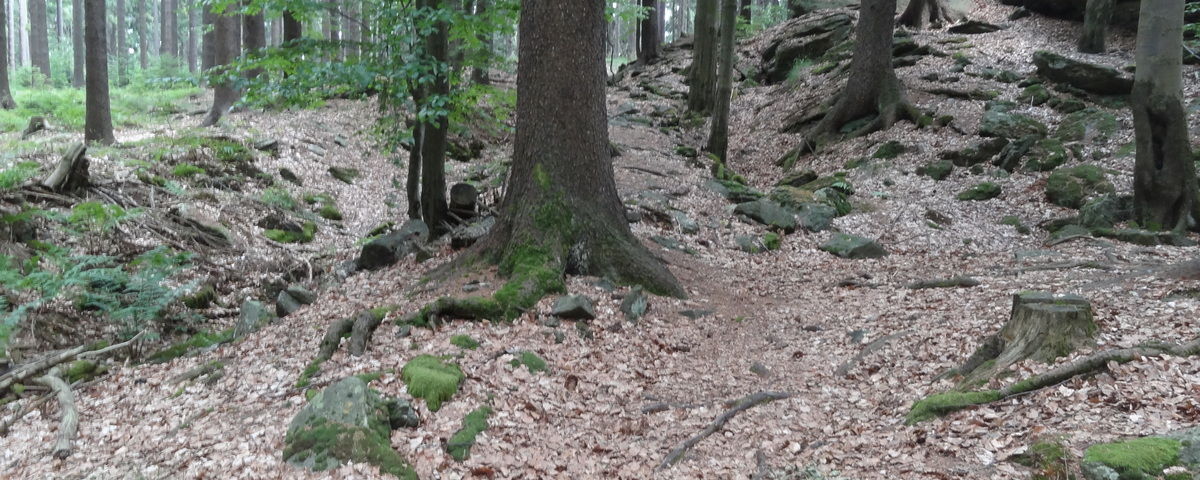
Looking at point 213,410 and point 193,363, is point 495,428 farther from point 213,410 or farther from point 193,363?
point 193,363

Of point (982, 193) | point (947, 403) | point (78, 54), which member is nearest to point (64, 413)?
point (947, 403)

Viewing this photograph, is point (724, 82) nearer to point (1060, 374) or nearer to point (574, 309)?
point (574, 309)

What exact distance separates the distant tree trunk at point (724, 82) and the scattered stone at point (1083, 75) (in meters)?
7.35

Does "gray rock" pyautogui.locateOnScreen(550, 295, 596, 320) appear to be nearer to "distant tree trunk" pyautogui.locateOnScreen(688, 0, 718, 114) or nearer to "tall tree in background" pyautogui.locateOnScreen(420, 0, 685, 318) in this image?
"tall tree in background" pyautogui.locateOnScreen(420, 0, 685, 318)

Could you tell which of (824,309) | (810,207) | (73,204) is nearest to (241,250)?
(73,204)

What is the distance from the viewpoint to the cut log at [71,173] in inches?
363

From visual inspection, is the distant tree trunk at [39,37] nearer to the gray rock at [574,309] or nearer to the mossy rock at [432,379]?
the gray rock at [574,309]

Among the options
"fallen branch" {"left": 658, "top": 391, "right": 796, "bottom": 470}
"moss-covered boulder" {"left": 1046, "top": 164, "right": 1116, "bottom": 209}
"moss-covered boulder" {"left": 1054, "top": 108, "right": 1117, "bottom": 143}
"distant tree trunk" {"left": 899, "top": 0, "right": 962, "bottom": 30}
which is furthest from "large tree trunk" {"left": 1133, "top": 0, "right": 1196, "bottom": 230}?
"distant tree trunk" {"left": 899, "top": 0, "right": 962, "bottom": 30}

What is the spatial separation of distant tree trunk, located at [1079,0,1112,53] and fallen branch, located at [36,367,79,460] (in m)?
21.1

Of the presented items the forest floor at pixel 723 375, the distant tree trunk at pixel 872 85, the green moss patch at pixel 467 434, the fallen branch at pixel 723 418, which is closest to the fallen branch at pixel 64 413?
the forest floor at pixel 723 375

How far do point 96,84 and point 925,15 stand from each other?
22.5 metres

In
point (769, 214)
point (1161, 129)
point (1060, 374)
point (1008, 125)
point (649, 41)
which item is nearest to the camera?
point (1060, 374)

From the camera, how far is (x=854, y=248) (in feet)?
33.6

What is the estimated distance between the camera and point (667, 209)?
1157 centimetres
